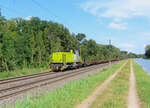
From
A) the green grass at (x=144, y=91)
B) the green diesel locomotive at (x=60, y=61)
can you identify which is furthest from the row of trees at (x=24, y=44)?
the green grass at (x=144, y=91)

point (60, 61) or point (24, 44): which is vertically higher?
point (24, 44)

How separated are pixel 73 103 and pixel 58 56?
684 inches

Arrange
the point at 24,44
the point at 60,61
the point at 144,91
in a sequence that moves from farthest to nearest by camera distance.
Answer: the point at 24,44 → the point at 60,61 → the point at 144,91

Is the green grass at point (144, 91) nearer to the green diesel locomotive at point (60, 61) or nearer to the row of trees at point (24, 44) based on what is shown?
the green diesel locomotive at point (60, 61)

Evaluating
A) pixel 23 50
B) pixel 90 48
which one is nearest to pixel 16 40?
pixel 23 50

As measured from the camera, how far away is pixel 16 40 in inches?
1141

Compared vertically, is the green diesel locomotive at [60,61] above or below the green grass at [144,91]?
above

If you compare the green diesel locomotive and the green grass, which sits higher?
the green diesel locomotive

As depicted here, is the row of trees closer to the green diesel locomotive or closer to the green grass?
the green diesel locomotive

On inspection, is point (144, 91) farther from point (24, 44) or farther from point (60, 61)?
point (24, 44)

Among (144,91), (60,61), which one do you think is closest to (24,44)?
(60,61)

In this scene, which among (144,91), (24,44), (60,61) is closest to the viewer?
(144,91)

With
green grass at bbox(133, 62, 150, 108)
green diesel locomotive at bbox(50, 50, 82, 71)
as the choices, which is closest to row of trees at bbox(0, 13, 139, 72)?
green diesel locomotive at bbox(50, 50, 82, 71)

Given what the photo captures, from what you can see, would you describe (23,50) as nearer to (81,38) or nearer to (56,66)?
→ (56,66)
